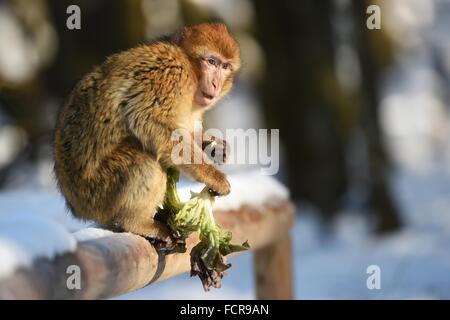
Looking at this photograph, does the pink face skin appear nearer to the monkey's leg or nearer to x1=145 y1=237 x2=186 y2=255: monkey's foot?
the monkey's leg

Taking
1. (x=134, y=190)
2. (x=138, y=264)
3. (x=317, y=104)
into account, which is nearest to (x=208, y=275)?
(x=138, y=264)

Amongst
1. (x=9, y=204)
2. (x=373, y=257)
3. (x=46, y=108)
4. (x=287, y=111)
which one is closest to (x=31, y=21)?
(x=46, y=108)

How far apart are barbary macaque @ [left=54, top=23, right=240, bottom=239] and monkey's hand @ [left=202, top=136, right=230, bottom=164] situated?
5 centimetres

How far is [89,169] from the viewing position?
3.49 metres

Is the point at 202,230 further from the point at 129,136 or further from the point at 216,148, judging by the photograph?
the point at 129,136

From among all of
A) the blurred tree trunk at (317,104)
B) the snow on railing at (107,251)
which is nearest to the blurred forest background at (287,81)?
the blurred tree trunk at (317,104)

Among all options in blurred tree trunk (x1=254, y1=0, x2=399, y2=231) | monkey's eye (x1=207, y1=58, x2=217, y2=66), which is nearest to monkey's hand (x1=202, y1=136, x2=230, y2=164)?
monkey's eye (x1=207, y1=58, x2=217, y2=66)

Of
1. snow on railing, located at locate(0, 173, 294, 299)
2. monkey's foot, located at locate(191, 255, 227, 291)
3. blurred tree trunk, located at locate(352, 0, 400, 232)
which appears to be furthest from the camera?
blurred tree trunk, located at locate(352, 0, 400, 232)

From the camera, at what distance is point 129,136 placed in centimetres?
Answer: 355

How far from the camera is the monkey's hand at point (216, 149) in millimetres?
3553

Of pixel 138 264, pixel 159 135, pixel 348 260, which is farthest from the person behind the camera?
pixel 348 260

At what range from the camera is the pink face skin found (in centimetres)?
368

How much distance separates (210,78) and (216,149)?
0.34 m
